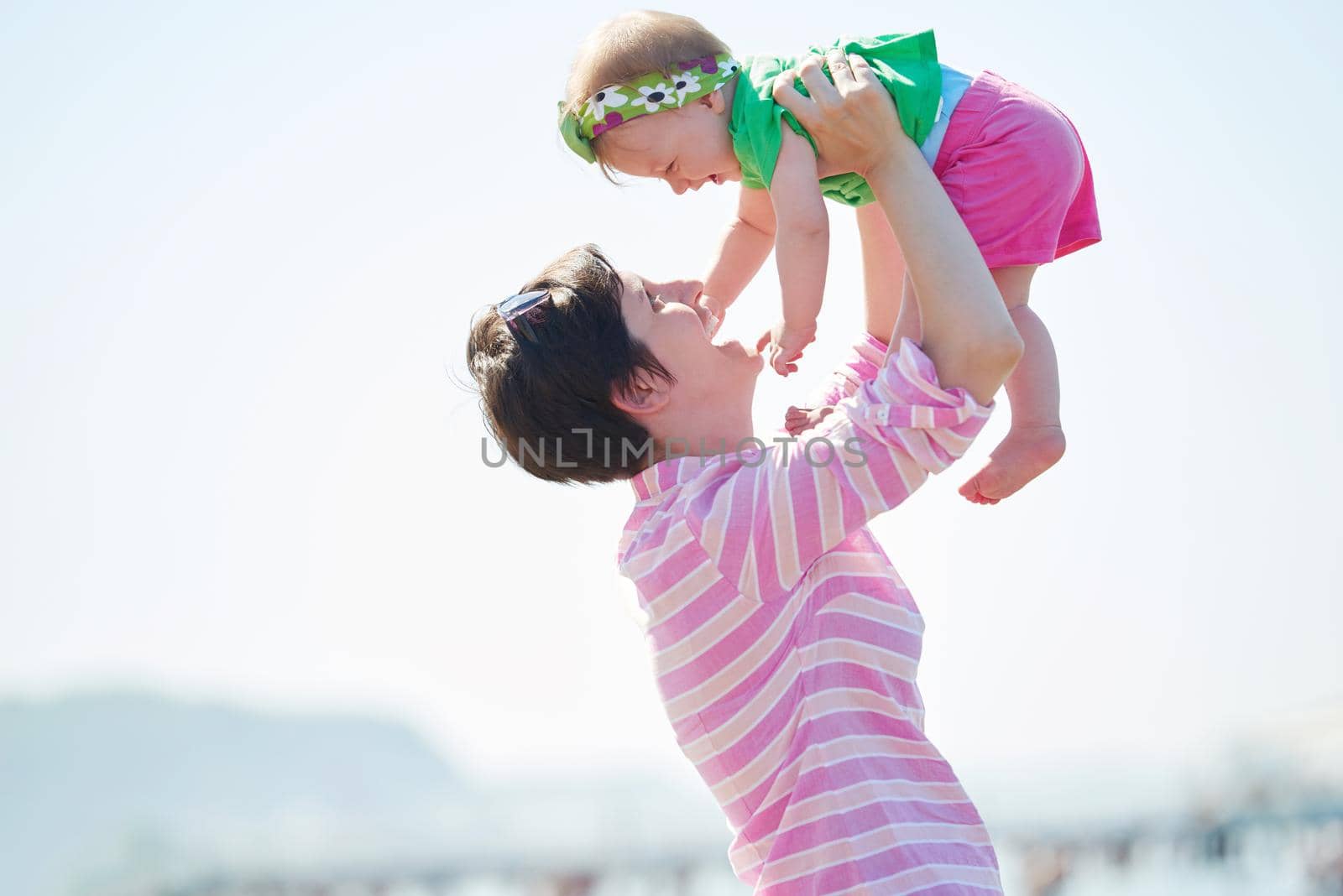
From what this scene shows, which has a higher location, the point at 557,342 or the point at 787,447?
the point at 557,342

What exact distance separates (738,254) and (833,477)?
2.77 ft

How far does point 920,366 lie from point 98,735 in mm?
88844

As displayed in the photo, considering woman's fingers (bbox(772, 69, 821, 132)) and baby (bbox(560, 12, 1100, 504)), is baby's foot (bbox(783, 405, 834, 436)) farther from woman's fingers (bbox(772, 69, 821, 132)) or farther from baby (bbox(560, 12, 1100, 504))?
woman's fingers (bbox(772, 69, 821, 132))

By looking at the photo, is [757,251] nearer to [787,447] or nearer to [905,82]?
[905,82]

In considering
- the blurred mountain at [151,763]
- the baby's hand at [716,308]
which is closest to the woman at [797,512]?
the baby's hand at [716,308]

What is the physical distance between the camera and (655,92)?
2.50m

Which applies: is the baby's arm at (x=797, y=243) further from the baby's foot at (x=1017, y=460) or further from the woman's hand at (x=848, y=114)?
the baby's foot at (x=1017, y=460)

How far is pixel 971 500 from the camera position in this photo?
2.45 meters

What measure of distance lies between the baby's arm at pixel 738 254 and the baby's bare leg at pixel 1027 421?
528 millimetres

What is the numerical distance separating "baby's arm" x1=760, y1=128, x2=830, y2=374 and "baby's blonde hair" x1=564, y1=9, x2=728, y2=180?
36 cm

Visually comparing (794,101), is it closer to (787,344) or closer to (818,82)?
(818,82)

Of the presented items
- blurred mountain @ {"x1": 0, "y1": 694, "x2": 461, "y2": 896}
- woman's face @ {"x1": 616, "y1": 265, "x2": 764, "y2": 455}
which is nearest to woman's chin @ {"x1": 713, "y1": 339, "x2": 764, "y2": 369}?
woman's face @ {"x1": 616, "y1": 265, "x2": 764, "y2": 455}

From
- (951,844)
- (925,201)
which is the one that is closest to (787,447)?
(925,201)

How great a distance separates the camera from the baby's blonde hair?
100 inches
